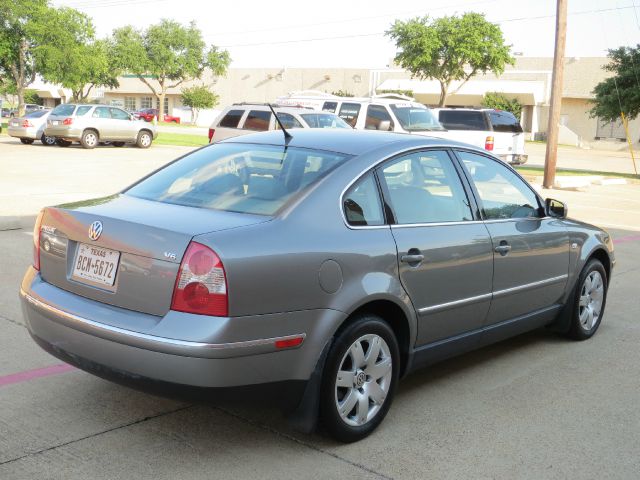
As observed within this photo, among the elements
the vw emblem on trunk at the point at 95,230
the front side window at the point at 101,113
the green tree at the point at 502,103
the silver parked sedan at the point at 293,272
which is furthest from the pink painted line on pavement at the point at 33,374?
the green tree at the point at 502,103

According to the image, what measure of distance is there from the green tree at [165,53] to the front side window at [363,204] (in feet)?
237

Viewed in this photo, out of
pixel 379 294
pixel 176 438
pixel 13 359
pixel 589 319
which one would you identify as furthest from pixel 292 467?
pixel 589 319

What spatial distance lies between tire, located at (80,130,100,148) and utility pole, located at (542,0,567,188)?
16127 mm

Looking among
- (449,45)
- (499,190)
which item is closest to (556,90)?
(499,190)

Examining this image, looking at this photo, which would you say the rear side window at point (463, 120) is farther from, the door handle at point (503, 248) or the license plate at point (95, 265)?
the license plate at point (95, 265)

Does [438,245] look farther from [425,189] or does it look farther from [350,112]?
[350,112]

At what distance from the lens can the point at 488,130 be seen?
2256 centimetres

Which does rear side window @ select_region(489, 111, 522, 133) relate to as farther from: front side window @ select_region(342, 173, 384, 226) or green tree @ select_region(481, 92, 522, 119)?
green tree @ select_region(481, 92, 522, 119)

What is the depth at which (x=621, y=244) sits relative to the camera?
11.9m

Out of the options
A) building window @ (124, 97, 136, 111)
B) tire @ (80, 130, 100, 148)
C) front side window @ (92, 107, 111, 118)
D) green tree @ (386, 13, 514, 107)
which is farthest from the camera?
building window @ (124, 97, 136, 111)

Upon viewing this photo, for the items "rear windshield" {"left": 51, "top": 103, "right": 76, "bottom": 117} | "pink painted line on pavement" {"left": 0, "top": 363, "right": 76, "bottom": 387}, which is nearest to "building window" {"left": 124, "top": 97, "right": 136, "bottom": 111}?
"rear windshield" {"left": 51, "top": 103, "right": 76, "bottom": 117}

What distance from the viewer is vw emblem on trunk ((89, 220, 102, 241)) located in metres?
3.98

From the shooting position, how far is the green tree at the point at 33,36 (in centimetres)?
4016

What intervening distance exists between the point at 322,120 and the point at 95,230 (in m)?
14.2
